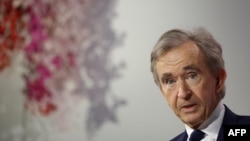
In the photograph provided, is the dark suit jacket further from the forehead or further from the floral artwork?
the floral artwork

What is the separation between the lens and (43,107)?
228 centimetres

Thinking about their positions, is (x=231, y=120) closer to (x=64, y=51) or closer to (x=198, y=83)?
(x=198, y=83)

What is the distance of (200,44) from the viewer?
1934 millimetres

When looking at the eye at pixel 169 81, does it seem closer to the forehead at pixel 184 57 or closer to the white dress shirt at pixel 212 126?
the forehead at pixel 184 57

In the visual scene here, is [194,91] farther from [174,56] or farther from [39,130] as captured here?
[39,130]

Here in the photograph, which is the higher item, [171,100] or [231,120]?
[171,100]

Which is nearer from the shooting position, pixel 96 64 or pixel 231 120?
pixel 231 120

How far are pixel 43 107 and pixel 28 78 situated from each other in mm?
191

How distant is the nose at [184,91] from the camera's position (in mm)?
1917

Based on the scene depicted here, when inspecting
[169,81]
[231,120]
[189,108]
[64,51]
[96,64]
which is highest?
[64,51]

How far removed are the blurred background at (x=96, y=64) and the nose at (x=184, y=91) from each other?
7.5 inches

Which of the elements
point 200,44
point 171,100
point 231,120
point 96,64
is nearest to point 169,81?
point 171,100

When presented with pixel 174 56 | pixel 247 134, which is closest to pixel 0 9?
pixel 174 56

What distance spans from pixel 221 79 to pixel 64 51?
0.89 metres
